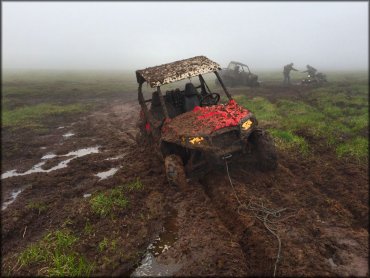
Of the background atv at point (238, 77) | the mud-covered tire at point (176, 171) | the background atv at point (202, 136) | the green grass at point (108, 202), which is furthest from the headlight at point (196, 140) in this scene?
the background atv at point (238, 77)

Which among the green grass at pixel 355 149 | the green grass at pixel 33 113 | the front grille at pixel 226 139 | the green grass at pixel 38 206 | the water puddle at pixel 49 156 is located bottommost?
the green grass at pixel 33 113

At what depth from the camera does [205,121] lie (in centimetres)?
615

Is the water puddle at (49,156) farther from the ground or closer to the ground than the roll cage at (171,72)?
closer to the ground

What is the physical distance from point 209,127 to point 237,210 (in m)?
1.57

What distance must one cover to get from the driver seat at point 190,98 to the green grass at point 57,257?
386cm

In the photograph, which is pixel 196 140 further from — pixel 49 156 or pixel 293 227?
pixel 49 156

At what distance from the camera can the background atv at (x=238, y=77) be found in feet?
70.5

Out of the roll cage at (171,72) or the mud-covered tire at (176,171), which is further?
the roll cage at (171,72)

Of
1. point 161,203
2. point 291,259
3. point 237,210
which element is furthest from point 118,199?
point 291,259

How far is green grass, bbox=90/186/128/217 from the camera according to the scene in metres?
5.45

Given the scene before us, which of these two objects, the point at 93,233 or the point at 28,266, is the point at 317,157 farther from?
the point at 28,266

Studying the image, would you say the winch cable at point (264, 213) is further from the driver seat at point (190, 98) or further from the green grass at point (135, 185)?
the driver seat at point (190, 98)

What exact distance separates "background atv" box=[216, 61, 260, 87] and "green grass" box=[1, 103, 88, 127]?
10.1 metres

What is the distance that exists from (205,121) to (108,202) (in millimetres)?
2273
